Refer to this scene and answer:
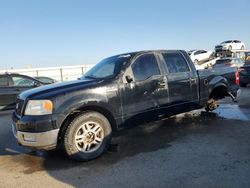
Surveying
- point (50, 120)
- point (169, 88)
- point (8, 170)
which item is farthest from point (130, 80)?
point (8, 170)

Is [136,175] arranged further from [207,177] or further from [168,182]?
[207,177]

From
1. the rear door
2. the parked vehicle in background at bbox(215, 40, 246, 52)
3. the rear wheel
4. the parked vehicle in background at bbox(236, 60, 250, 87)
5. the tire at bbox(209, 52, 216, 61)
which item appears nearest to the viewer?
the rear door

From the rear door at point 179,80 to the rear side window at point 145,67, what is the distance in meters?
0.31

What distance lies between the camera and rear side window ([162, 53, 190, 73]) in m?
6.48

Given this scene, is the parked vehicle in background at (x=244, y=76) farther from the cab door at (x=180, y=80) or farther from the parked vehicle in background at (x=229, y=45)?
the parked vehicle in background at (x=229, y=45)

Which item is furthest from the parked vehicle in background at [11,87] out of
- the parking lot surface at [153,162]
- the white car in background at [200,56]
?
the white car in background at [200,56]

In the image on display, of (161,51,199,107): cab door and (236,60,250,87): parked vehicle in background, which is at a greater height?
(161,51,199,107): cab door

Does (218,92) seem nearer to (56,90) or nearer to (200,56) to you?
(56,90)

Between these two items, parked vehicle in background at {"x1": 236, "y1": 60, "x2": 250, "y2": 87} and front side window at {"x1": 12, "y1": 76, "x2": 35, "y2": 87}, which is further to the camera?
parked vehicle in background at {"x1": 236, "y1": 60, "x2": 250, "y2": 87}

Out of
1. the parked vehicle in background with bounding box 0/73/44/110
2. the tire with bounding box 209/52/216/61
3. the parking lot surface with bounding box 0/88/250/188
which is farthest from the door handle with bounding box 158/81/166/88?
the tire with bounding box 209/52/216/61

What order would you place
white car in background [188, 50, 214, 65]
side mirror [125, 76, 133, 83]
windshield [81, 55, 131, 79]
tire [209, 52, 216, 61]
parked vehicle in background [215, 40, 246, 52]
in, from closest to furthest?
side mirror [125, 76, 133, 83] < windshield [81, 55, 131, 79] < white car in background [188, 50, 214, 65] < tire [209, 52, 216, 61] < parked vehicle in background [215, 40, 246, 52]

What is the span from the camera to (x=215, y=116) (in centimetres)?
819

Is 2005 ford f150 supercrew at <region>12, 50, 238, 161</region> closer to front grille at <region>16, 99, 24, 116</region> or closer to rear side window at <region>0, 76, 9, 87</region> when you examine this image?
front grille at <region>16, 99, 24, 116</region>

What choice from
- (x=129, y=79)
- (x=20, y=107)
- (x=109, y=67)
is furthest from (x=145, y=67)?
(x=20, y=107)
